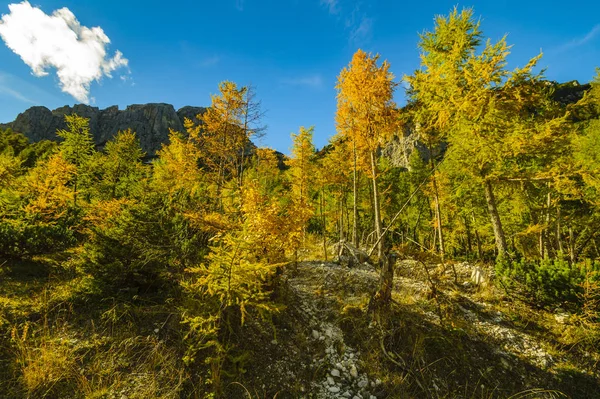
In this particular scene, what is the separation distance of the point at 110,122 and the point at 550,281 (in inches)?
5103

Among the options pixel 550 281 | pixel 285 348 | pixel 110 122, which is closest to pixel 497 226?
pixel 550 281

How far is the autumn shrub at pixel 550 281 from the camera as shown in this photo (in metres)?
6.70

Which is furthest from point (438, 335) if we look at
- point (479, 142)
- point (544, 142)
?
point (544, 142)

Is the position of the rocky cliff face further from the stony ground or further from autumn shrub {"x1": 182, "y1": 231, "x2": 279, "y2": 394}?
autumn shrub {"x1": 182, "y1": 231, "x2": 279, "y2": 394}

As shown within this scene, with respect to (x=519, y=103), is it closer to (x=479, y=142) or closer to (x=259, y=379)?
(x=479, y=142)

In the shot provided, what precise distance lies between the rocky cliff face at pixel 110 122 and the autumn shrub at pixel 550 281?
340 feet

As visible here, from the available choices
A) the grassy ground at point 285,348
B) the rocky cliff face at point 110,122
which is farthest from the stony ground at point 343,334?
the rocky cliff face at point 110,122

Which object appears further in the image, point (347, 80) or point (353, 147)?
point (353, 147)

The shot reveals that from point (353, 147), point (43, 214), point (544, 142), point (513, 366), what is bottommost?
point (513, 366)

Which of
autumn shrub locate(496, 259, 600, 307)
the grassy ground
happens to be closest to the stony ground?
the grassy ground

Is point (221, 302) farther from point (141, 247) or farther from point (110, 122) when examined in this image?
point (110, 122)

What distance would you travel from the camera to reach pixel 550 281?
23.2 ft

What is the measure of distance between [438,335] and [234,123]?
463 inches

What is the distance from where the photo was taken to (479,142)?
8.29 metres
